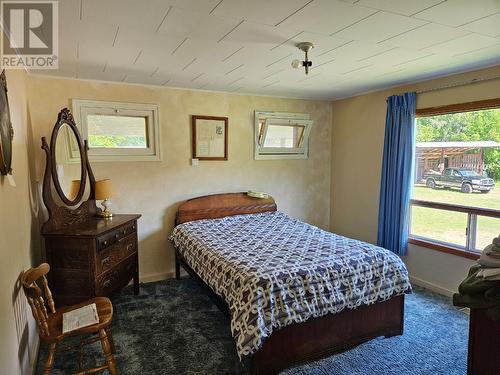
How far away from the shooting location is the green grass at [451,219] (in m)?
2.99

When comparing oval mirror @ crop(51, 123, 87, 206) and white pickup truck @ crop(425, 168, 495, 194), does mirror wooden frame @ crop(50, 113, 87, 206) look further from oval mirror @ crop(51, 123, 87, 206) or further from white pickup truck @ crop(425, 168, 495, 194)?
white pickup truck @ crop(425, 168, 495, 194)

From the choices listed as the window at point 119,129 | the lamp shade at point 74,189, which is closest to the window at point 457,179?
the window at point 119,129

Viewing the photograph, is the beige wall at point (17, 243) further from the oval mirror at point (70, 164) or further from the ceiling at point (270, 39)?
the ceiling at point (270, 39)

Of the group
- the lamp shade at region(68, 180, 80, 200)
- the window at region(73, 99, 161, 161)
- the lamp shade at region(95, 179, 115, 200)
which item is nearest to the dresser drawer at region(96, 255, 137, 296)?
the lamp shade at region(95, 179, 115, 200)

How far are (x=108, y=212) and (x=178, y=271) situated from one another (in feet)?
3.69

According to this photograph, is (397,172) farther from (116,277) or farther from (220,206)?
(116,277)

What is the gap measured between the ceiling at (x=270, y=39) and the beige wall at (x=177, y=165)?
27 centimetres

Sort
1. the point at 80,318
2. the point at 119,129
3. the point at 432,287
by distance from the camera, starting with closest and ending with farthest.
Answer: the point at 80,318 < the point at 432,287 < the point at 119,129

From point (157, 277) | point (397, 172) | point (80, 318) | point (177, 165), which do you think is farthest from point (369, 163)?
point (80, 318)

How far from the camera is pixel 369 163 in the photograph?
4156mm

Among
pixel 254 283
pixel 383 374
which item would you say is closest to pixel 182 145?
pixel 254 283

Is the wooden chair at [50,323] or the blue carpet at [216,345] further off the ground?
the wooden chair at [50,323]

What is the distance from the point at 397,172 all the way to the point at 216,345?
8.77ft

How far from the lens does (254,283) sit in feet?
6.85
